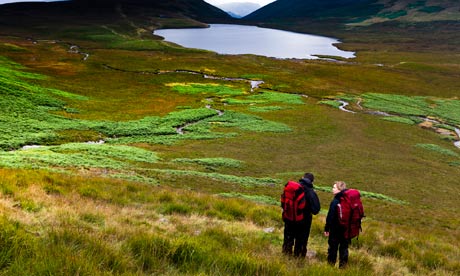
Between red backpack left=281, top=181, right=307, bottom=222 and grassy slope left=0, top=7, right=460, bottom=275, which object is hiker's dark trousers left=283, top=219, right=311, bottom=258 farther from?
grassy slope left=0, top=7, right=460, bottom=275

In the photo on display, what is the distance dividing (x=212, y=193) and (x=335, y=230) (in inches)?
544

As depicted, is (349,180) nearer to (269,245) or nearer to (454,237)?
(454,237)

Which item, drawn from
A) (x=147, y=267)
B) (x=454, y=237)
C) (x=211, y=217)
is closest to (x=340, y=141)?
(x=454, y=237)

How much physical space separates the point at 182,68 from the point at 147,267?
107225mm

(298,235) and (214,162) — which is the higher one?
(298,235)

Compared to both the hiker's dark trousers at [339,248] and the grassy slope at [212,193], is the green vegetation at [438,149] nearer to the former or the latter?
the grassy slope at [212,193]

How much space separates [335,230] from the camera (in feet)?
36.3

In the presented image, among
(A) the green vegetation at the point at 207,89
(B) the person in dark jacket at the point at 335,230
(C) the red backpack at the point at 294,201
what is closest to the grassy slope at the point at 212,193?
(B) the person in dark jacket at the point at 335,230

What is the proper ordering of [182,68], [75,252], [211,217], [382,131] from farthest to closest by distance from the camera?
[182,68] → [382,131] → [211,217] → [75,252]

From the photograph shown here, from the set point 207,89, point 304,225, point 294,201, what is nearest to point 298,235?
point 304,225

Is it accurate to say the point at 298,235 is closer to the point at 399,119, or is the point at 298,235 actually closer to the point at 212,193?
the point at 212,193

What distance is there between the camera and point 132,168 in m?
28.8

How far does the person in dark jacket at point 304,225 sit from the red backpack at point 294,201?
0.15m

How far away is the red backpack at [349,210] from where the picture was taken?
10.6 meters
